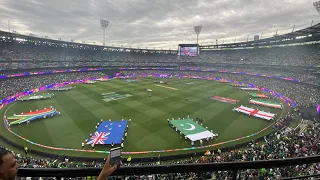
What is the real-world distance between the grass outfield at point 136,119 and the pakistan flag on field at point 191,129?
1253 mm

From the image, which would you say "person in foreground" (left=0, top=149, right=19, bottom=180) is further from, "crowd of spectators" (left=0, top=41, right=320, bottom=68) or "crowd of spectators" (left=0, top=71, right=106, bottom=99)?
"crowd of spectators" (left=0, top=41, right=320, bottom=68)

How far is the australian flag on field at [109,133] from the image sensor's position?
24.6m

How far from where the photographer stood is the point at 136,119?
33.0 m

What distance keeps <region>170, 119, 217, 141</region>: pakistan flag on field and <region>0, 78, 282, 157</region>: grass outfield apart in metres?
1.25

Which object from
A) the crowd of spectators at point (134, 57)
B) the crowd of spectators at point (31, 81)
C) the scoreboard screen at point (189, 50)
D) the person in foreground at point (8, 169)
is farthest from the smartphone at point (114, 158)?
the scoreboard screen at point (189, 50)

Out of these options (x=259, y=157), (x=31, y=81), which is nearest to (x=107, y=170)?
(x=259, y=157)

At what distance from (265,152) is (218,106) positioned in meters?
20.7

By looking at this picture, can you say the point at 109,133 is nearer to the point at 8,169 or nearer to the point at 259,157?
the point at 259,157

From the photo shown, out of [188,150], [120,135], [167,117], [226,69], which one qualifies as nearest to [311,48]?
[226,69]

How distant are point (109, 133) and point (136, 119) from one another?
718cm

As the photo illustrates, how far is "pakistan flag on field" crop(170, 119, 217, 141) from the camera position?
2585cm

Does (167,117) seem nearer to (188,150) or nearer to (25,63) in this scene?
(188,150)

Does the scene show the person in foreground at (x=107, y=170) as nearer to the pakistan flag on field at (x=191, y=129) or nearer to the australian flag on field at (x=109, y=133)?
the australian flag on field at (x=109, y=133)

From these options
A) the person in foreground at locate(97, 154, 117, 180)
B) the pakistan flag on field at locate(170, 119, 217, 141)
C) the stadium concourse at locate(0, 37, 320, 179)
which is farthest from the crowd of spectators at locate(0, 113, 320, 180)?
the person in foreground at locate(97, 154, 117, 180)
